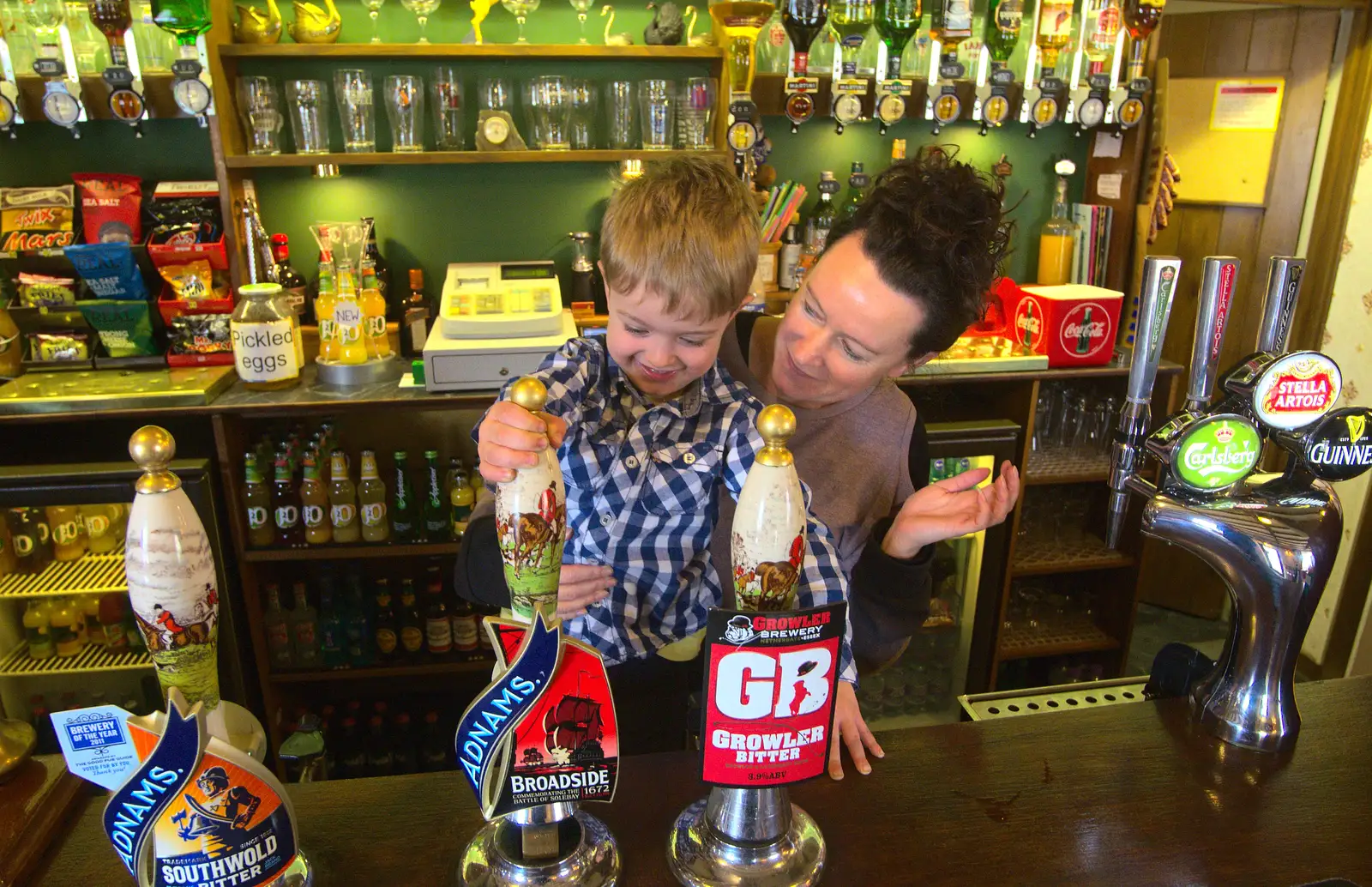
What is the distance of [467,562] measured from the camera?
134 cm

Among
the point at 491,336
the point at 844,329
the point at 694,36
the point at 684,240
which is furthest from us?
the point at 694,36

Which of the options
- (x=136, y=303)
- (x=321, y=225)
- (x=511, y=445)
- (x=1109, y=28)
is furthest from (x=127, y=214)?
(x=1109, y=28)

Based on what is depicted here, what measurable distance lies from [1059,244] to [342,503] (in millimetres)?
2332

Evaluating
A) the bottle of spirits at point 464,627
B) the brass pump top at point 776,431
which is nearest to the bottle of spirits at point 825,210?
the bottle of spirits at point 464,627

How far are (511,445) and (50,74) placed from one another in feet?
7.70

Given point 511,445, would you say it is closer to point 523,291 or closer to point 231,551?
point 523,291

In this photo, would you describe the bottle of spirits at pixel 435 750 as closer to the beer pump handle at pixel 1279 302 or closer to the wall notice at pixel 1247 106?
the beer pump handle at pixel 1279 302

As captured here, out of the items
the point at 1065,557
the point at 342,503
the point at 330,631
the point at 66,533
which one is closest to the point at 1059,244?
the point at 1065,557

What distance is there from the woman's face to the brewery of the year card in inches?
21.3

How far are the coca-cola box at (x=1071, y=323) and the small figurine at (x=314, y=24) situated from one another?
81.3 inches

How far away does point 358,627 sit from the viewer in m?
2.67

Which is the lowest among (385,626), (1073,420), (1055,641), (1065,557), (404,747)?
(404,747)

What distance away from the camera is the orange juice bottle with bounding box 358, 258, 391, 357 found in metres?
2.45

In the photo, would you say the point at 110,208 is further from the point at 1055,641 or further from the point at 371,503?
the point at 1055,641
